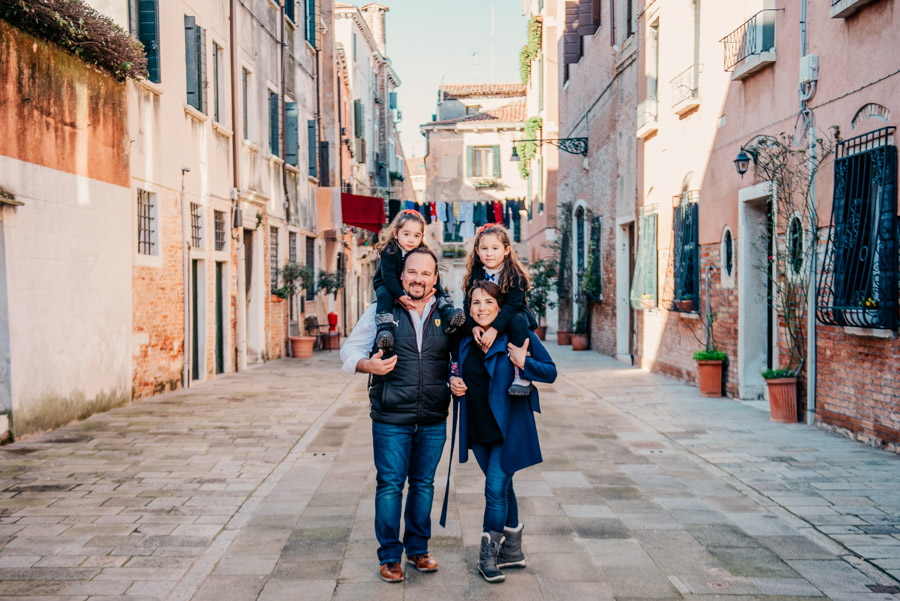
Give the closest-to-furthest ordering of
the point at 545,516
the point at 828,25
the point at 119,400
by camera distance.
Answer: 1. the point at 545,516
2. the point at 828,25
3. the point at 119,400

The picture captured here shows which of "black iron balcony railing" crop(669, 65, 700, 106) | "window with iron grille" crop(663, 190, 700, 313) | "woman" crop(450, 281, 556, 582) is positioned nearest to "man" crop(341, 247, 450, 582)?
"woman" crop(450, 281, 556, 582)

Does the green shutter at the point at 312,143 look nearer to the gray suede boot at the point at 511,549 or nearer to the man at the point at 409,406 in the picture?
the man at the point at 409,406

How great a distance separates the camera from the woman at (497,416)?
4.61m

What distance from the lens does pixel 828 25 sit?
899cm

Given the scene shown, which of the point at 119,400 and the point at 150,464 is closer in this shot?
the point at 150,464

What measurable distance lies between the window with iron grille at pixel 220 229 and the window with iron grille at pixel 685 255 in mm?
7687

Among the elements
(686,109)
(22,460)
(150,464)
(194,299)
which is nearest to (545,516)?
(150,464)

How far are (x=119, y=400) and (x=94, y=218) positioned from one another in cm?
225

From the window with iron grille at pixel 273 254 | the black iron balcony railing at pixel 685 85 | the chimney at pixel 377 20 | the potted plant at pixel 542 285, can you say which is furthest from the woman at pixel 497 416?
the chimney at pixel 377 20

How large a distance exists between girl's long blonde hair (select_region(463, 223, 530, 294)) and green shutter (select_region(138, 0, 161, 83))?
891cm

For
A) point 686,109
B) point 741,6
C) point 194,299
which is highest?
point 741,6

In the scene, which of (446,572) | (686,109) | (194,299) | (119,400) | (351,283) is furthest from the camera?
(351,283)

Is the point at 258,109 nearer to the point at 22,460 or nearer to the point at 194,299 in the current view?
the point at 194,299

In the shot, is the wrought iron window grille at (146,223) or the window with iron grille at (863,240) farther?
the wrought iron window grille at (146,223)
